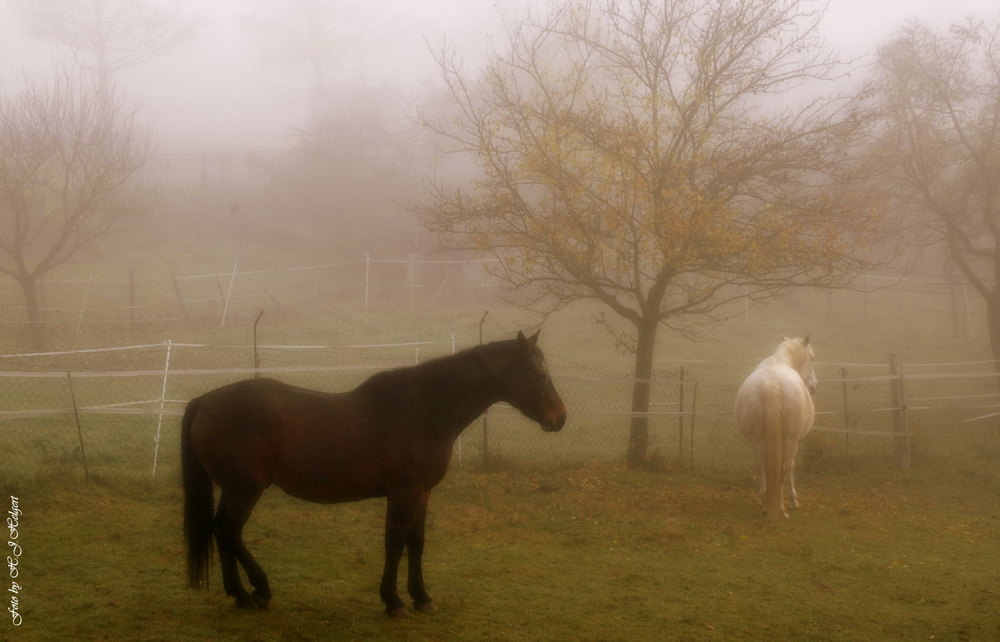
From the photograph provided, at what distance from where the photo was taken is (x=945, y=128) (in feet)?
55.5

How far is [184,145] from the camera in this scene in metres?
47.1

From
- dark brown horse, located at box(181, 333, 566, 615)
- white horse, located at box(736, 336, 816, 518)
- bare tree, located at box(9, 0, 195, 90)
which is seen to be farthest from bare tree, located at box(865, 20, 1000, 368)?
bare tree, located at box(9, 0, 195, 90)

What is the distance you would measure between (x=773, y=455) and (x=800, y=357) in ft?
6.25

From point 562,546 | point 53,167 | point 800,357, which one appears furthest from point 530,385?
point 53,167

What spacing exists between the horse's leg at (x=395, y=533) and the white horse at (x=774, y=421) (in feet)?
17.1

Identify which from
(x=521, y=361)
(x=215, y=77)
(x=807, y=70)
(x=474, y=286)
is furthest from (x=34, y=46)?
(x=521, y=361)

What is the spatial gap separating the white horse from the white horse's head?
53cm

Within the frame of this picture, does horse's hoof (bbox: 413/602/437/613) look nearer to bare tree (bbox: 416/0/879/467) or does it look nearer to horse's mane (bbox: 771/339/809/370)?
bare tree (bbox: 416/0/879/467)

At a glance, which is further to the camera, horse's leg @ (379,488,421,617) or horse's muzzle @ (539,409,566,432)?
horse's muzzle @ (539,409,566,432)

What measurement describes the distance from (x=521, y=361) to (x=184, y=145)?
1817 inches

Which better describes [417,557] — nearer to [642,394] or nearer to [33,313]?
[642,394]

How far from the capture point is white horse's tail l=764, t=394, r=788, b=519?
9.18 meters

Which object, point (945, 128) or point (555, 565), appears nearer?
point (555, 565)

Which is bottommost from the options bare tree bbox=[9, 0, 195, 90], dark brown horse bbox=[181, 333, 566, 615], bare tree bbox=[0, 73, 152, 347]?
dark brown horse bbox=[181, 333, 566, 615]
